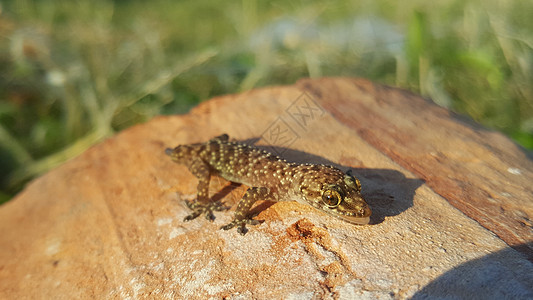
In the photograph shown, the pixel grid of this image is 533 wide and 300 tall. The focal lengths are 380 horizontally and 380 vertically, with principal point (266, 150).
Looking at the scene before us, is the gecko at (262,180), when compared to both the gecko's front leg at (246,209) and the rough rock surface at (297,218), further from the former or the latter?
the rough rock surface at (297,218)

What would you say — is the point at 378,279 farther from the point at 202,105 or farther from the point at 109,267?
the point at 202,105

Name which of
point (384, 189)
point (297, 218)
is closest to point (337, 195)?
point (297, 218)

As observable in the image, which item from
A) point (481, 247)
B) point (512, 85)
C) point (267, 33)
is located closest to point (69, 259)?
point (481, 247)

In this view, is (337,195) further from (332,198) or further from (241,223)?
(241,223)

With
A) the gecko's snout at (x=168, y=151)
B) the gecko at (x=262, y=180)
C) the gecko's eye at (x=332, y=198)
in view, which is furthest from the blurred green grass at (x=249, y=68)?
Result: the gecko's eye at (x=332, y=198)

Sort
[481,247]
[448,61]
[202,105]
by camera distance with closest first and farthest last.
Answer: [481,247] < [202,105] < [448,61]

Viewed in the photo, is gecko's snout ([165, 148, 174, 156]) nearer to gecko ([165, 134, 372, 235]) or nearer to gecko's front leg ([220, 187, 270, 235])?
gecko ([165, 134, 372, 235])

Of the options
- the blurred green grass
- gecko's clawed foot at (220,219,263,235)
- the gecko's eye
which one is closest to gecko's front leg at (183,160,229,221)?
gecko's clawed foot at (220,219,263,235)

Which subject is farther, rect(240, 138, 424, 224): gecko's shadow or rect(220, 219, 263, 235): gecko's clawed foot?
rect(220, 219, 263, 235): gecko's clawed foot
